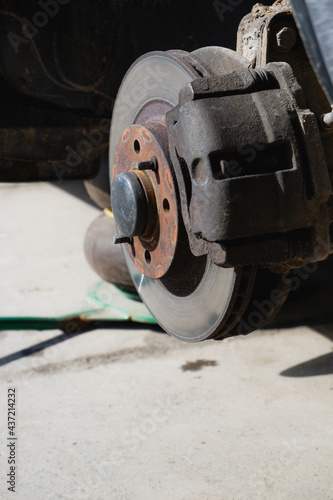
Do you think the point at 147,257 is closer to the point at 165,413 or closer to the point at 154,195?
the point at 154,195

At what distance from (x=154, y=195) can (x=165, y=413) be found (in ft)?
2.13

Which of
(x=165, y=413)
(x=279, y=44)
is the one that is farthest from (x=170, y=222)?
(x=165, y=413)

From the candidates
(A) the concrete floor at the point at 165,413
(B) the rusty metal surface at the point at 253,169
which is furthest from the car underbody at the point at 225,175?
(A) the concrete floor at the point at 165,413

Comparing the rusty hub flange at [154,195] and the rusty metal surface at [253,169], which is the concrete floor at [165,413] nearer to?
the rusty hub flange at [154,195]

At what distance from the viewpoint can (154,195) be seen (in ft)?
3.28

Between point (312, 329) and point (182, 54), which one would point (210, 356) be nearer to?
point (312, 329)

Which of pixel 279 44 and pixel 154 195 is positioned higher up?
pixel 279 44

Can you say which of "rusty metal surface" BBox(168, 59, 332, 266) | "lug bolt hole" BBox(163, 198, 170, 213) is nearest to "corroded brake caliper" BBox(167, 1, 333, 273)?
"rusty metal surface" BBox(168, 59, 332, 266)

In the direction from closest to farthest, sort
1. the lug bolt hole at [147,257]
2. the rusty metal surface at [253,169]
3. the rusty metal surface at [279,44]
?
the rusty metal surface at [253,169], the rusty metal surface at [279,44], the lug bolt hole at [147,257]

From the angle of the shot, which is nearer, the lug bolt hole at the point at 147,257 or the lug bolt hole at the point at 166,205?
the lug bolt hole at the point at 166,205

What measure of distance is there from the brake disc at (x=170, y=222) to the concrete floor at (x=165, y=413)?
318mm

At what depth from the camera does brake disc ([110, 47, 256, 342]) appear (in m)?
0.94

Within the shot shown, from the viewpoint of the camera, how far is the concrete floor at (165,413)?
1208 mm

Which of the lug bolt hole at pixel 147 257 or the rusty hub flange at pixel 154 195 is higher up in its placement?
the rusty hub flange at pixel 154 195
